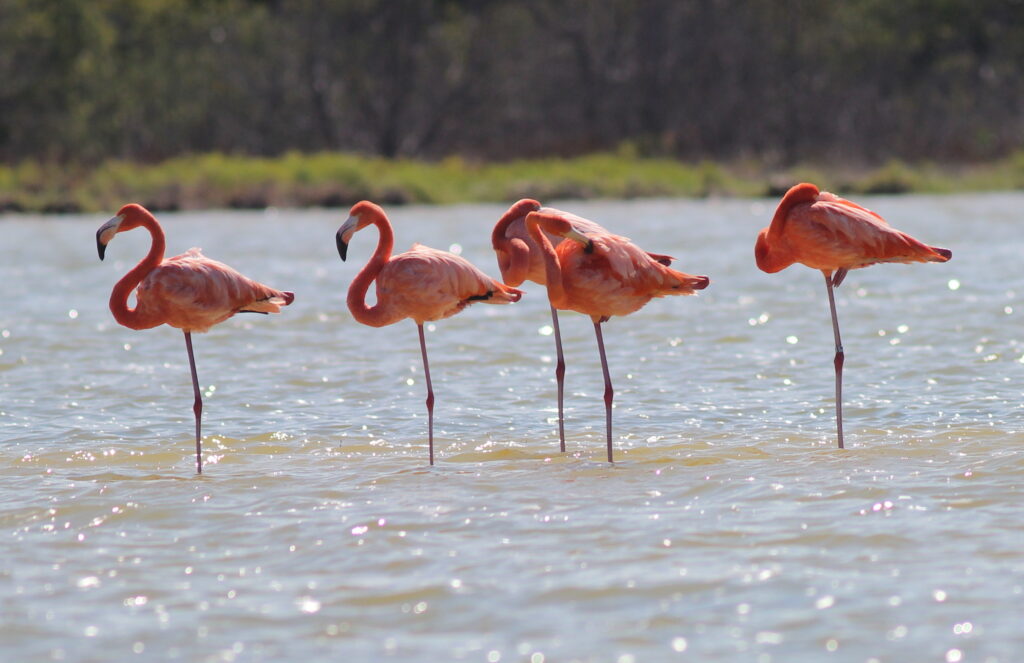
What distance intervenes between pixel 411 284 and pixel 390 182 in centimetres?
1882

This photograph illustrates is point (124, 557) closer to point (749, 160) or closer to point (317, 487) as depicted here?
point (317, 487)

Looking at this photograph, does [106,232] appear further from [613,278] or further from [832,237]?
[832,237]

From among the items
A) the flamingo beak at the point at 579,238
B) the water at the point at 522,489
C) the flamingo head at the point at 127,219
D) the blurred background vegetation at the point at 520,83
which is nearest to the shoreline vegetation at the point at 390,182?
the blurred background vegetation at the point at 520,83

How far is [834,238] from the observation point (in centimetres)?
655

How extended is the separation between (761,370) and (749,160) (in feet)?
69.4

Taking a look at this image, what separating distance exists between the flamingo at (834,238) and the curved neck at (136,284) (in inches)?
111

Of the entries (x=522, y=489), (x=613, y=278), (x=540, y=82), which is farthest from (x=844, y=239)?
(x=540, y=82)

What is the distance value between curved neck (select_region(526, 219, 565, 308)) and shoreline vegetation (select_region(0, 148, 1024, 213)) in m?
17.7

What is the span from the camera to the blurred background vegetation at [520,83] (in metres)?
30.2

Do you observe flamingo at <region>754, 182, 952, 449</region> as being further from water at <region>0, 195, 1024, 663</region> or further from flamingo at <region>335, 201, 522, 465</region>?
flamingo at <region>335, 201, 522, 465</region>

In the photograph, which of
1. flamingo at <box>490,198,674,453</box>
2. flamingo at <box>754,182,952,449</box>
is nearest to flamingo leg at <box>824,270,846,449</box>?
flamingo at <box>754,182,952,449</box>

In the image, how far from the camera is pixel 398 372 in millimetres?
9078

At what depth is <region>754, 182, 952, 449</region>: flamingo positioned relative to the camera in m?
6.54

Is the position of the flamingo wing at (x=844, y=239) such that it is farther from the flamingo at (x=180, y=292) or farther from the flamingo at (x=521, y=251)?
the flamingo at (x=180, y=292)
